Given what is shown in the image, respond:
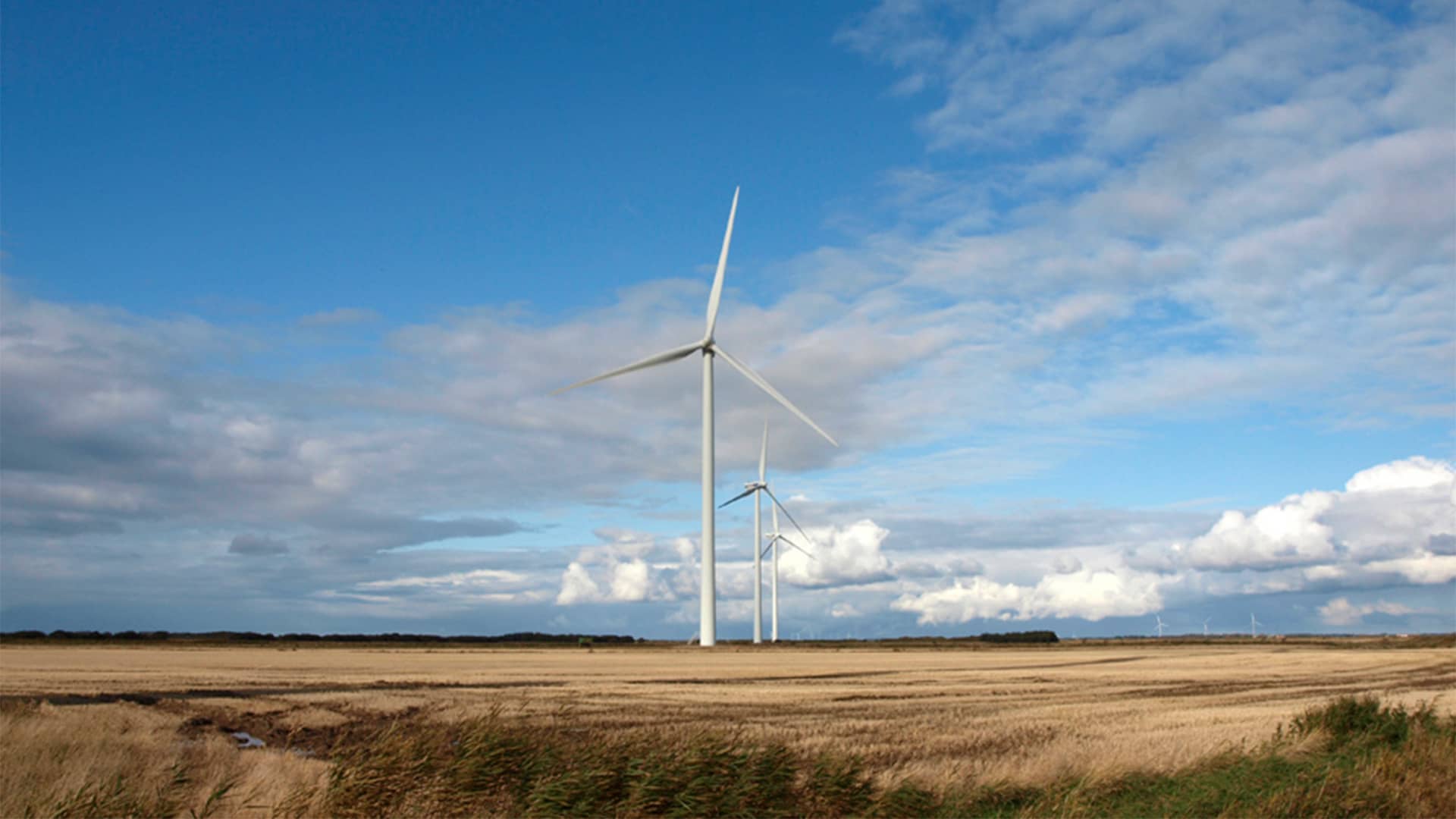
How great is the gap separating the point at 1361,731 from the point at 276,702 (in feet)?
124

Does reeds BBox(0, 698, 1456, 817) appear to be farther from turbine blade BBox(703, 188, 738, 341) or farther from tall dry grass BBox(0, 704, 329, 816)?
turbine blade BBox(703, 188, 738, 341)

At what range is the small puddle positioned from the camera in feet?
101

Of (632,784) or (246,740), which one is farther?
(246,740)

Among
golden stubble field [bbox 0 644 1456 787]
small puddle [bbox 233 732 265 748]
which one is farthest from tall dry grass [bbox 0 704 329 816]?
golden stubble field [bbox 0 644 1456 787]

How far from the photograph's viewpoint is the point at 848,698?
1970 inches

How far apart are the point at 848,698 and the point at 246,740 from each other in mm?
25961

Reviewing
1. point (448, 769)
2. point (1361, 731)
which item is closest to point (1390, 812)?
point (1361, 731)

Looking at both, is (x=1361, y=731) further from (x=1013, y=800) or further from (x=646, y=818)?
(x=646, y=818)

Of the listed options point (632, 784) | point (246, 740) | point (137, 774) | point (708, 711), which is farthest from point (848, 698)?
point (137, 774)

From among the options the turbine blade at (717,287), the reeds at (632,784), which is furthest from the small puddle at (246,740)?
the turbine blade at (717,287)

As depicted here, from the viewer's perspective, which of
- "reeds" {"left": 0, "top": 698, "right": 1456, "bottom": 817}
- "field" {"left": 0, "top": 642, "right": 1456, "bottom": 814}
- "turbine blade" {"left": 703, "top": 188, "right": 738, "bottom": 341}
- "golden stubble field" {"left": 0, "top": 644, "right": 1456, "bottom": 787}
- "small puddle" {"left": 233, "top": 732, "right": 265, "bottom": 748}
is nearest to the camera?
"reeds" {"left": 0, "top": 698, "right": 1456, "bottom": 817}

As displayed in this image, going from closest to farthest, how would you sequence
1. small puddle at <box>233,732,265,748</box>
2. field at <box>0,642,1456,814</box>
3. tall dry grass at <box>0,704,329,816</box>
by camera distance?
tall dry grass at <box>0,704,329,816</box> → field at <box>0,642,1456,814</box> → small puddle at <box>233,732,265,748</box>

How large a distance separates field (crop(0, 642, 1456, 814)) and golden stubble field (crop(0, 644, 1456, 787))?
0.19 meters

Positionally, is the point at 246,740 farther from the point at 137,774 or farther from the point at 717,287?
the point at 717,287
